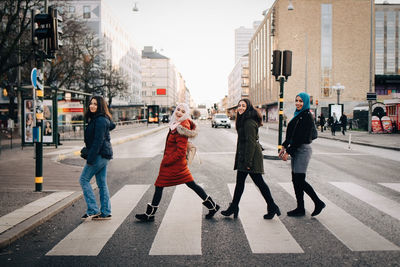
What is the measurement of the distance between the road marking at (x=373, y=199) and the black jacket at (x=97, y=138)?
4.26 meters

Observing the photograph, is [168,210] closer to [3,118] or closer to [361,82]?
[3,118]

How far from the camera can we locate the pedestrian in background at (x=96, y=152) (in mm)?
4695

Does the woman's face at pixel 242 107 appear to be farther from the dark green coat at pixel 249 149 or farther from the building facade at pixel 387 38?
the building facade at pixel 387 38

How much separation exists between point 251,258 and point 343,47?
61708 millimetres

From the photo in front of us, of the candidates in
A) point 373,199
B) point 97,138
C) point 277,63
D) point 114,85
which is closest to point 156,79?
point 114,85

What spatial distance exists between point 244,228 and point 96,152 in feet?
7.26

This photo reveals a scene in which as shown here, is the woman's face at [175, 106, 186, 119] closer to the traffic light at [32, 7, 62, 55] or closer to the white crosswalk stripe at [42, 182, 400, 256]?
the white crosswalk stripe at [42, 182, 400, 256]

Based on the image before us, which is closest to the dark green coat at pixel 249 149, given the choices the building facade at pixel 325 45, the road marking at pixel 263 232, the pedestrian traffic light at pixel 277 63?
the road marking at pixel 263 232

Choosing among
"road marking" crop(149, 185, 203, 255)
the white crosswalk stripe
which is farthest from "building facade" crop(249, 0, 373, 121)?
"road marking" crop(149, 185, 203, 255)

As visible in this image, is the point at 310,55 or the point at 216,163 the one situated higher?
the point at 310,55

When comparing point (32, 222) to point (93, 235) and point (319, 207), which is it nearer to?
point (93, 235)

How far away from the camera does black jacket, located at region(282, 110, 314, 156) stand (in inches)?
189

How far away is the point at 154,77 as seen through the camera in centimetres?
11875

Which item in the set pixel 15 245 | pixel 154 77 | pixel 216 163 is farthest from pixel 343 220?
pixel 154 77
